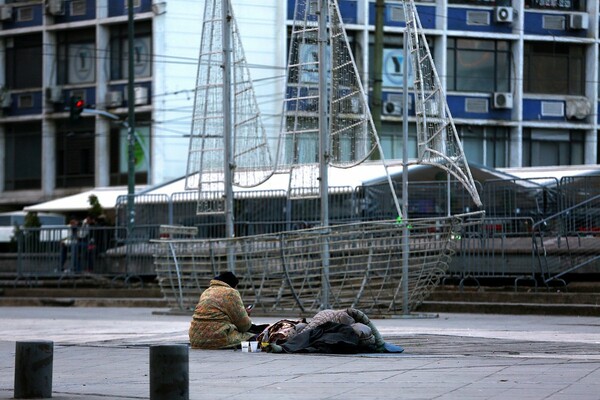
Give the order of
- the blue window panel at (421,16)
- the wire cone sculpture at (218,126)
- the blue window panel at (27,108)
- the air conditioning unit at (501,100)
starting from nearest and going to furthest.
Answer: the wire cone sculpture at (218,126), the blue window panel at (421,16), the air conditioning unit at (501,100), the blue window panel at (27,108)

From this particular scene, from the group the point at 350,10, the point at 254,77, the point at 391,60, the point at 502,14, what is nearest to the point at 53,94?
the point at 254,77

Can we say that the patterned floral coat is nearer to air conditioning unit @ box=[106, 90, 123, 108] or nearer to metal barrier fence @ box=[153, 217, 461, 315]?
metal barrier fence @ box=[153, 217, 461, 315]

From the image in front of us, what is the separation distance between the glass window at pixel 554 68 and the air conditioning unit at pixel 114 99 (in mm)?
16152

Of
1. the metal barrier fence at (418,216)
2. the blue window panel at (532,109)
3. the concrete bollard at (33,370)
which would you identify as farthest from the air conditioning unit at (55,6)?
the concrete bollard at (33,370)

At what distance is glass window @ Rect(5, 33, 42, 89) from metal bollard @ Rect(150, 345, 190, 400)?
45735mm

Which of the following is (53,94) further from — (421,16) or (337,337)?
(337,337)

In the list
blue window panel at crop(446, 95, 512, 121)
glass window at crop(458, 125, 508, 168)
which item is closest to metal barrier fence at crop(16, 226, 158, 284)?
blue window panel at crop(446, 95, 512, 121)

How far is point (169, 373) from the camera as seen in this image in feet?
32.1

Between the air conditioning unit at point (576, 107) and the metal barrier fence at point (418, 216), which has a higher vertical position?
the air conditioning unit at point (576, 107)

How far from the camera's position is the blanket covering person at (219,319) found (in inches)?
579

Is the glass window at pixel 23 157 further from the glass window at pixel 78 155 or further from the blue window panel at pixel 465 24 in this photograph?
the blue window panel at pixel 465 24

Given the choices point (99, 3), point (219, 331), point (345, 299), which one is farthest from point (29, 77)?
point (219, 331)

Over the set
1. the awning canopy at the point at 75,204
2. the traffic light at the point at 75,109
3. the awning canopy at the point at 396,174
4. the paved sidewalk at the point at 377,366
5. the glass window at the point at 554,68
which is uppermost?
the glass window at the point at 554,68

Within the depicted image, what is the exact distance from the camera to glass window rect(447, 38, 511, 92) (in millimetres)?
53844
